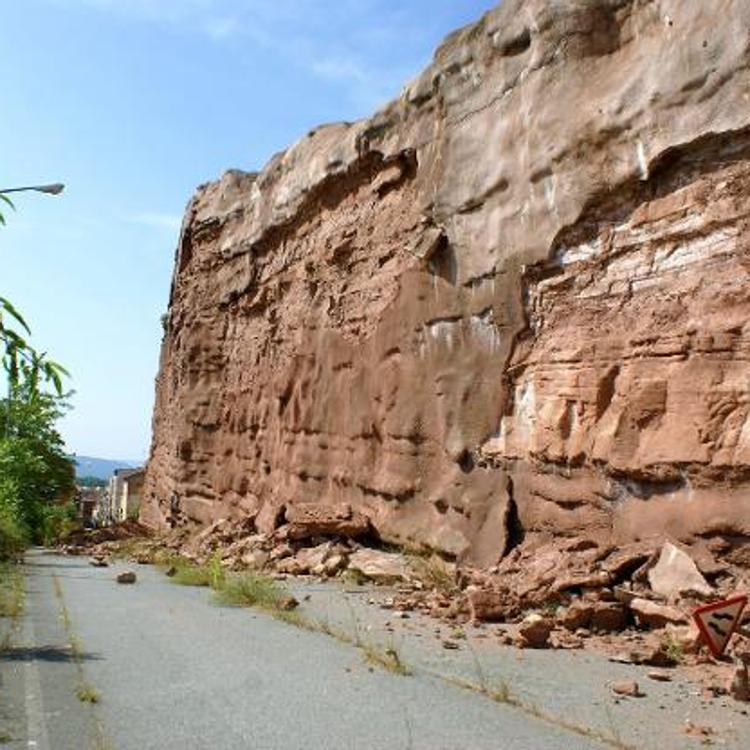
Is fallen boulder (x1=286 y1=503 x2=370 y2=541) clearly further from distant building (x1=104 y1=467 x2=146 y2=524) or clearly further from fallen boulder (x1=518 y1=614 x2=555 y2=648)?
distant building (x1=104 y1=467 x2=146 y2=524)

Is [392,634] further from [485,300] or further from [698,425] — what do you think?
[485,300]

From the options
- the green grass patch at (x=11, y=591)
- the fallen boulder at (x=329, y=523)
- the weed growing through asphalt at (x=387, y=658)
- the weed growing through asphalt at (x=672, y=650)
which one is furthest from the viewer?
the fallen boulder at (x=329, y=523)

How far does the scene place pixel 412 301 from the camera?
1357cm

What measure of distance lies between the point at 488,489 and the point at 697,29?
213 inches

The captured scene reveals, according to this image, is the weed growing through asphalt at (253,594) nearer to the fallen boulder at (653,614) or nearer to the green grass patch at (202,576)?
the green grass patch at (202,576)

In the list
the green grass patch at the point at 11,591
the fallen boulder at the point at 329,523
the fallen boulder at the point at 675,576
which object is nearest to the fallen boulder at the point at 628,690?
the fallen boulder at the point at 675,576


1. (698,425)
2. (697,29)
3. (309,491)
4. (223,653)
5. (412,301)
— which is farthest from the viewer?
(309,491)

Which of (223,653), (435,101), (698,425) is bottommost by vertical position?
(223,653)

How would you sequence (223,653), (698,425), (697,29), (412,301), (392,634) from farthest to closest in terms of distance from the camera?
(412,301), (697,29), (698,425), (392,634), (223,653)

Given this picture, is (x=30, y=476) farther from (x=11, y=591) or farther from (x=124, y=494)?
(x=124, y=494)

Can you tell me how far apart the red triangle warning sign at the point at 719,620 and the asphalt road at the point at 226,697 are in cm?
186

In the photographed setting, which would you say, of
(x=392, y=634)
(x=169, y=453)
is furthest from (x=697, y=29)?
(x=169, y=453)

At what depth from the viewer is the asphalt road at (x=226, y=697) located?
4.81 meters

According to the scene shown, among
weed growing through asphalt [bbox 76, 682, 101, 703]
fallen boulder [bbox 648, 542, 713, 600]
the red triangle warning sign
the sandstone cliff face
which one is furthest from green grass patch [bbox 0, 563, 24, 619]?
the red triangle warning sign
